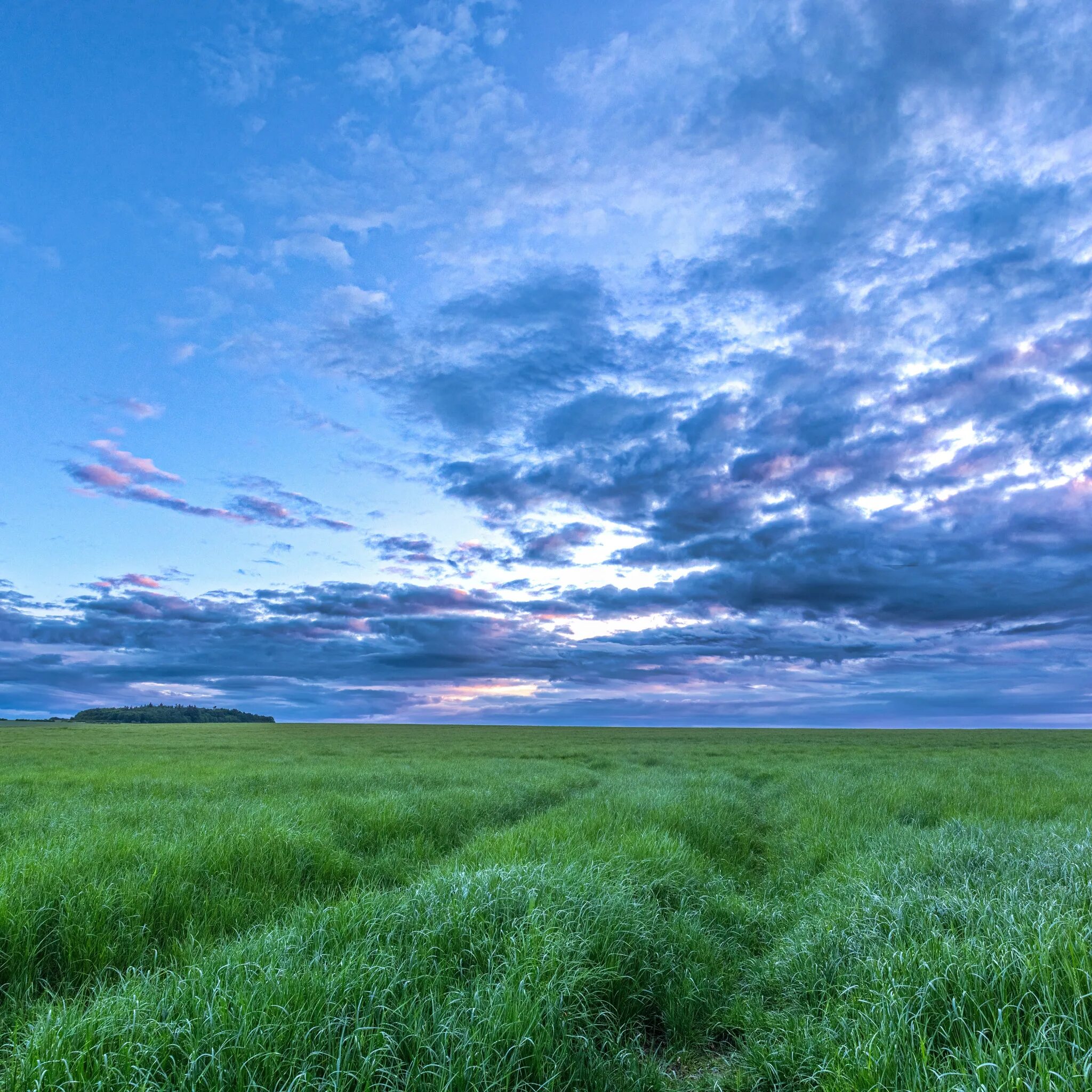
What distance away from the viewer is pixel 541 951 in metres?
5.09

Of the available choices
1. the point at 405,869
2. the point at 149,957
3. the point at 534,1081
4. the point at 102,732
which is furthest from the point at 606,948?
the point at 102,732

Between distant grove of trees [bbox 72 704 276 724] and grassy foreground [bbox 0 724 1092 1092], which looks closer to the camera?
grassy foreground [bbox 0 724 1092 1092]

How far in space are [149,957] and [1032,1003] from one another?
7.38 m

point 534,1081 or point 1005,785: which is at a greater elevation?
point 534,1081

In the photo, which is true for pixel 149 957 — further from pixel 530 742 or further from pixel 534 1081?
pixel 530 742

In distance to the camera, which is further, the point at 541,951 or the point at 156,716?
the point at 156,716

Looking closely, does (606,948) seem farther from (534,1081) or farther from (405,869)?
(405,869)

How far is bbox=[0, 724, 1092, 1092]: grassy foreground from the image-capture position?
388cm

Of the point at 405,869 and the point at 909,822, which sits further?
the point at 909,822

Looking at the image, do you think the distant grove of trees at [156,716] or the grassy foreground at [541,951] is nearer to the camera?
the grassy foreground at [541,951]

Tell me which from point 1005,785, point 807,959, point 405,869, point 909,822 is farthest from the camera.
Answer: point 1005,785

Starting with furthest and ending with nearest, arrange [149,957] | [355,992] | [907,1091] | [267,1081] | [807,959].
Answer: [149,957] → [807,959] → [355,992] → [267,1081] → [907,1091]

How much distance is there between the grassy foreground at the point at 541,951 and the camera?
388 cm

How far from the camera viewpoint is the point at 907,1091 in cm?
340
